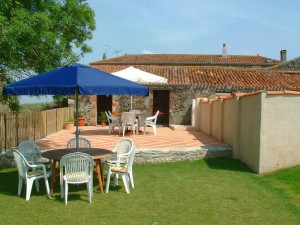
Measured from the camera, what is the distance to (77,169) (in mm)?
6562

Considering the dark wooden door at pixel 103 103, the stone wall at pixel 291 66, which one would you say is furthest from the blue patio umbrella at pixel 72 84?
the stone wall at pixel 291 66

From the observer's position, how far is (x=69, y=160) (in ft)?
21.1

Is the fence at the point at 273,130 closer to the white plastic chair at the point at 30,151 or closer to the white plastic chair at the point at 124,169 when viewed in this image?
the white plastic chair at the point at 124,169

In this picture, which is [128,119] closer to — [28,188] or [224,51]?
[28,188]

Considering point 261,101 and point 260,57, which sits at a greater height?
→ point 260,57

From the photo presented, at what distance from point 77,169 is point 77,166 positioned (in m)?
0.06

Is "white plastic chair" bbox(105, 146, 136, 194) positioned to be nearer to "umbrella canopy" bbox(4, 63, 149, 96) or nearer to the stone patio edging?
"umbrella canopy" bbox(4, 63, 149, 96)

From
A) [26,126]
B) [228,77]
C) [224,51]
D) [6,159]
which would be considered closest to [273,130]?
[6,159]

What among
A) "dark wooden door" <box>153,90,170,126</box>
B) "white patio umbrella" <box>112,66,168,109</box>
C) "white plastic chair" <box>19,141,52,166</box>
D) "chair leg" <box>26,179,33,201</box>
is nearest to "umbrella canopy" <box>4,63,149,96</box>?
"white plastic chair" <box>19,141,52,166</box>

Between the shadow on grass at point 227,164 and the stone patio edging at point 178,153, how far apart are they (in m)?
0.19

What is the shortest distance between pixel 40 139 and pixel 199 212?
29.0ft

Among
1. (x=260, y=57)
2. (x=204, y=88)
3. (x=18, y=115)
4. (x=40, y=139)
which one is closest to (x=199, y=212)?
(x=18, y=115)

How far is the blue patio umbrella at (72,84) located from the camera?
6523 mm

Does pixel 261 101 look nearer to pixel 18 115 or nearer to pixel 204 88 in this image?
pixel 18 115
